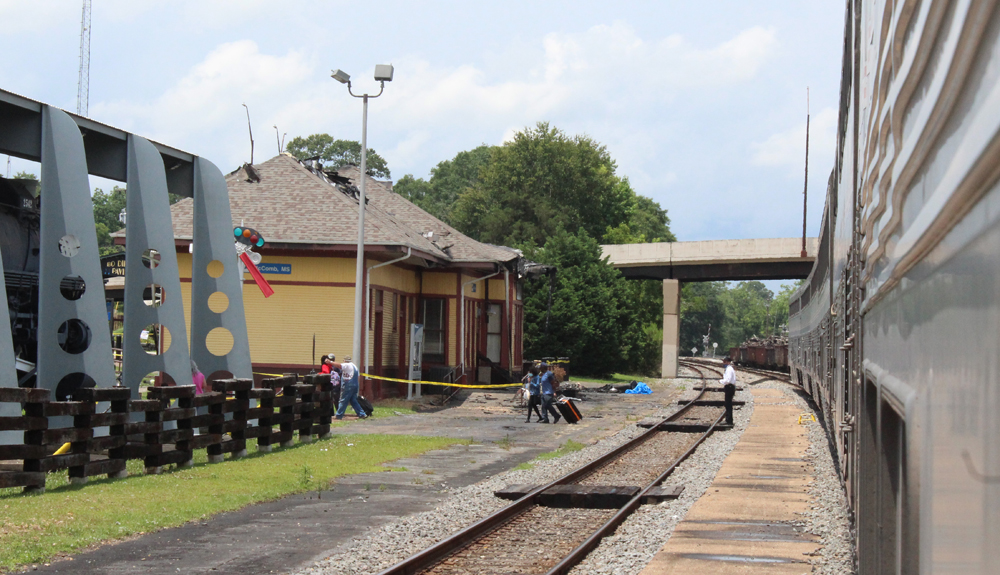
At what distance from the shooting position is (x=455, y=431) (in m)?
21.7

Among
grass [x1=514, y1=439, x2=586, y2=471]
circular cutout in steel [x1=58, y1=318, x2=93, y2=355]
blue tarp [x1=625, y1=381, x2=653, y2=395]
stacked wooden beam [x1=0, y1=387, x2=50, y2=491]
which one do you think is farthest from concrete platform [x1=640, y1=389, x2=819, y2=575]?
blue tarp [x1=625, y1=381, x2=653, y2=395]

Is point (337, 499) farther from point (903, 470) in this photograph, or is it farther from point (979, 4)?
point (979, 4)

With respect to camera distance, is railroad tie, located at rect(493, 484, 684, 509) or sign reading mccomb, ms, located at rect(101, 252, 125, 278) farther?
sign reading mccomb, ms, located at rect(101, 252, 125, 278)

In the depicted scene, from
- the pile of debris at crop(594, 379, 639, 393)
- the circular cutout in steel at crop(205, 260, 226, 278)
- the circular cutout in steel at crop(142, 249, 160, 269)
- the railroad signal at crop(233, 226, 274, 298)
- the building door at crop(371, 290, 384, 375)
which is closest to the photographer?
the circular cutout in steel at crop(142, 249, 160, 269)

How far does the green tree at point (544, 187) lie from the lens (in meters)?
82.6

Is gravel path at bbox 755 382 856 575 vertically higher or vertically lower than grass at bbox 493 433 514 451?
higher

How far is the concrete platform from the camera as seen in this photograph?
8664 mm

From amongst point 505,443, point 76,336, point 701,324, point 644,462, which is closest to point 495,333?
point 505,443

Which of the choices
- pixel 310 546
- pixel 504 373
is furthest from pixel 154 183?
pixel 504 373

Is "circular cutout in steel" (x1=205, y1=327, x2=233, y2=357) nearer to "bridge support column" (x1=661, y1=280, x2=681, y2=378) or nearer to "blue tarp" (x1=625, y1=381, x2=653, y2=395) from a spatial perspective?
"blue tarp" (x1=625, y1=381, x2=653, y2=395)

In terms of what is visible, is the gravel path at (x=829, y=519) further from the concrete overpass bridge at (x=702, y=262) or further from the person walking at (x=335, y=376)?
the concrete overpass bridge at (x=702, y=262)

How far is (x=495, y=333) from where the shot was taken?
3706 cm

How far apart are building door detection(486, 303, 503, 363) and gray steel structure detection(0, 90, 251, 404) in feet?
66.6

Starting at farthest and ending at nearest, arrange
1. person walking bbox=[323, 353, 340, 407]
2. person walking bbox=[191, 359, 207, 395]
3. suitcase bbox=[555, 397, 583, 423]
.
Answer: suitcase bbox=[555, 397, 583, 423]
person walking bbox=[323, 353, 340, 407]
person walking bbox=[191, 359, 207, 395]
